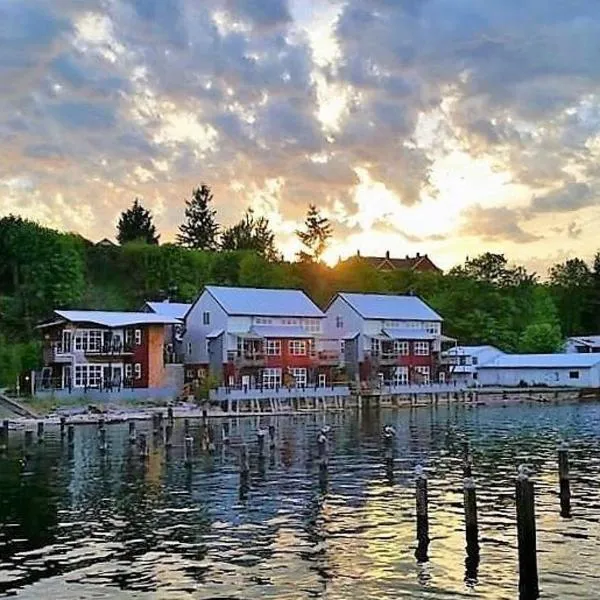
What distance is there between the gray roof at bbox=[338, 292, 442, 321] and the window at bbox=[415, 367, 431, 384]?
19.4 feet

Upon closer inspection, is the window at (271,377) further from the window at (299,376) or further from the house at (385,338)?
the house at (385,338)

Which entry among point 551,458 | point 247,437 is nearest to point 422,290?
point 247,437

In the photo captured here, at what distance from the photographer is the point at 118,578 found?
77.1 feet

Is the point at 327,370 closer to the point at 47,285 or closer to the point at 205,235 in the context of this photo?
the point at 47,285

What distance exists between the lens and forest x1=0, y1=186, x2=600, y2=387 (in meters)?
108

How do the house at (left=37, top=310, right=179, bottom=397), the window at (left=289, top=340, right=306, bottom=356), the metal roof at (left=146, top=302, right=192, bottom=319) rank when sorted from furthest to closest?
the metal roof at (left=146, top=302, right=192, bottom=319) → the window at (left=289, top=340, right=306, bottom=356) → the house at (left=37, top=310, right=179, bottom=397)

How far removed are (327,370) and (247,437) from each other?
4408cm

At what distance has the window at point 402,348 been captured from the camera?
359 feet

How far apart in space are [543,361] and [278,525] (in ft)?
317

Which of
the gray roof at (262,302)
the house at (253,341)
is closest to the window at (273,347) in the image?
the house at (253,341)

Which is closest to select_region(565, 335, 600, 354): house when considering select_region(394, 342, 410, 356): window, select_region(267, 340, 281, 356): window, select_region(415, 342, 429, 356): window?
select_region(415, 342, 429, 356): window

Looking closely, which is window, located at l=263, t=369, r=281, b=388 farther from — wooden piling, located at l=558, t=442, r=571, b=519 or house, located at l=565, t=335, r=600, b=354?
wooden piling, located at l=558, t=442, r=571, b=519

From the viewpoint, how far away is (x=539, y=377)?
122 meters

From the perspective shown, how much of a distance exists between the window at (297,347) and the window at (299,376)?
1.70m
